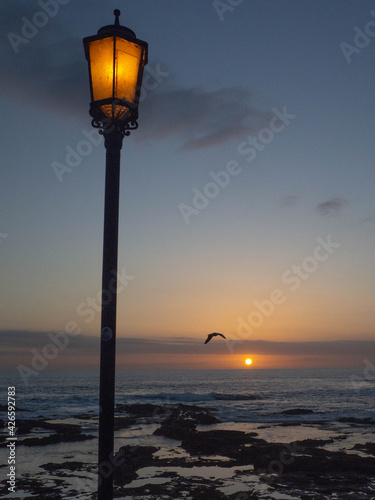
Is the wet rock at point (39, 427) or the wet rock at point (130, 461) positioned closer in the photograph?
the wet rock at point (130, 461)

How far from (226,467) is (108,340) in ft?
48.1

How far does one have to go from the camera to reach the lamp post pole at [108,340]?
334 centimetres

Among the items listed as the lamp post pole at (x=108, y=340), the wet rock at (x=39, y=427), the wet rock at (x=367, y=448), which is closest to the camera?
the lamp post pole at (x=108, y=340)

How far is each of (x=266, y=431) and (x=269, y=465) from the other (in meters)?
11.7

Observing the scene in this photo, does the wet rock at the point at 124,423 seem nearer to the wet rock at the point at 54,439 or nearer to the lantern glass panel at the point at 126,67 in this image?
the wet rock at the point at 54,439


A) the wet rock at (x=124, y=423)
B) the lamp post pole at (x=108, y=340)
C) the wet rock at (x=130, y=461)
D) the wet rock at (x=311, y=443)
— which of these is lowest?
the wet rock at (x=124, y=423)

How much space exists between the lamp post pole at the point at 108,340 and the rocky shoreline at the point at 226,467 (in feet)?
32.2

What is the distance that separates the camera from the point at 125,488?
42.1 ft

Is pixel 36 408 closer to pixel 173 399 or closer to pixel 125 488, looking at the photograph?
pixel 173 399

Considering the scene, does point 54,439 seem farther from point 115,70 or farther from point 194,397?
point 194,397

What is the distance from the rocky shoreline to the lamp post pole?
9828mm

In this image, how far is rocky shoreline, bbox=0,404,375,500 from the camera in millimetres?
12703

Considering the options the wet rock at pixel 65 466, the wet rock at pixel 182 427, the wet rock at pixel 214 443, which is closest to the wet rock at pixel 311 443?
the wet rock at pixel 214 443

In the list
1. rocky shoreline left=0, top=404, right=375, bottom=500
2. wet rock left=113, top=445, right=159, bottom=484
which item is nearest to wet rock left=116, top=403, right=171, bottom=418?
rocky shoreline left=0, top=404, right=375, bottom=500
